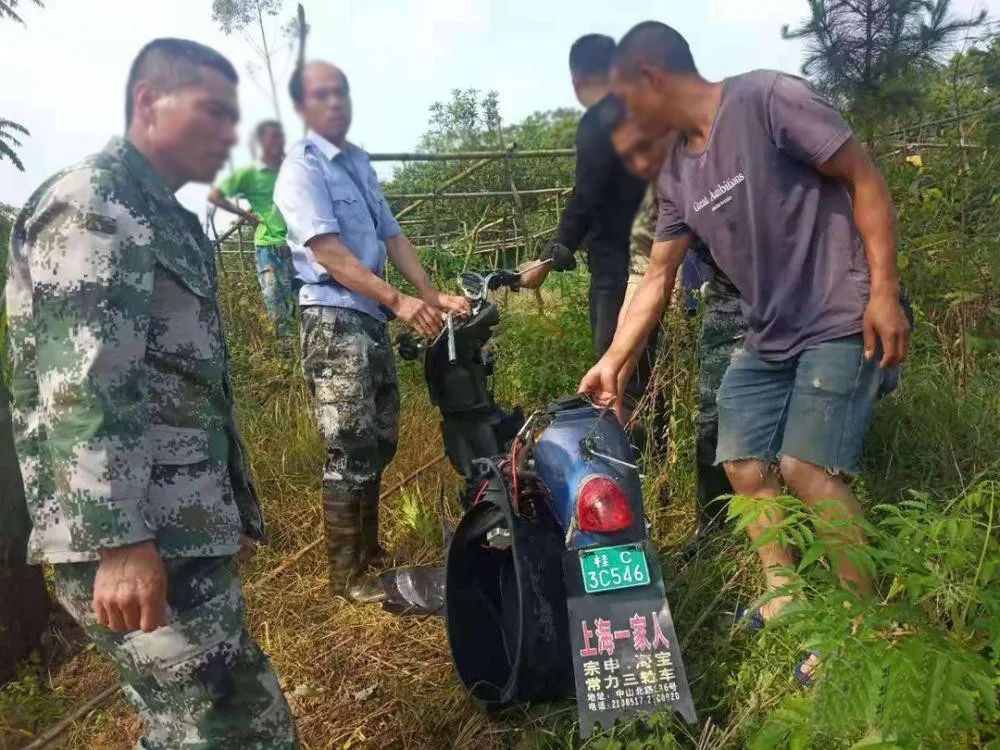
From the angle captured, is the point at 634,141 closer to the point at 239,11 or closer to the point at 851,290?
the point at 239,11

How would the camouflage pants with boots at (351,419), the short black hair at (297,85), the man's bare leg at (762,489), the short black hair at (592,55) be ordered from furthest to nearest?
the camouflage pants with boots at (351,419) < the man's bare leg at (762,489) < the short black hair at (297,85) < the short black hair at (592,55)

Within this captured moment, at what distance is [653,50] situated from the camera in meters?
0.80

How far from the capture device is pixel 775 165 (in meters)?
1.89

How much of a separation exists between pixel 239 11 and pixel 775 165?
1.40 m

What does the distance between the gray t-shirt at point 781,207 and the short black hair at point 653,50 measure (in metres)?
1.01

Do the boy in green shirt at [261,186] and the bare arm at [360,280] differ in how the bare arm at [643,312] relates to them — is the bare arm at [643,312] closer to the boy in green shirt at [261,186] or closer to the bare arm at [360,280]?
the bare arm at [360,280]

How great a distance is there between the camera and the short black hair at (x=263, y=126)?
Result: 989 millimetres

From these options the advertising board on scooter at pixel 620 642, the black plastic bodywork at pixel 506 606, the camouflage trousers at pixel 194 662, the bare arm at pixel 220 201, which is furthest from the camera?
the black plastic bodywork at pixel 506 606

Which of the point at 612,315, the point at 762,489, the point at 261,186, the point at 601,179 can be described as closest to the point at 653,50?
the point at 601,179

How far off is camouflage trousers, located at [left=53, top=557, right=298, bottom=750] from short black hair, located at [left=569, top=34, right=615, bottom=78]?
3.67ft

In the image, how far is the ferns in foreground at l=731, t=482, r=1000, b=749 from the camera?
3.91ft

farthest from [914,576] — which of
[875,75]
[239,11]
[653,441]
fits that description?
[875,75]

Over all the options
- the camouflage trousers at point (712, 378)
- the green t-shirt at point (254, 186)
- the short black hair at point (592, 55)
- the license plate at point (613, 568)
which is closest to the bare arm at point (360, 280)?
the green t-shirt at point (254, 186)

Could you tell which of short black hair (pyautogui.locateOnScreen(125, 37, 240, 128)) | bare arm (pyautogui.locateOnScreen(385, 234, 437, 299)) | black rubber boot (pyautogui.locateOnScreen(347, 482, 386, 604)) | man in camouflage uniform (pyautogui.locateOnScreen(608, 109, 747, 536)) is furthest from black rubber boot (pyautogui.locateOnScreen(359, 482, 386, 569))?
short black hair (pyautogui.locateOnScreen(125, 37, 240, 128))
